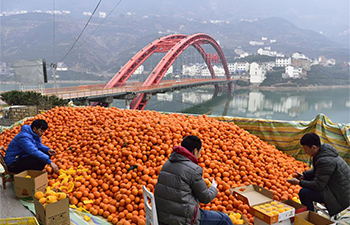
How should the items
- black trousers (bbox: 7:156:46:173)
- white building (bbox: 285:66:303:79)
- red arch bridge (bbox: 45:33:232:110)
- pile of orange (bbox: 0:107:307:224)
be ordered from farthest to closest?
white building (bbox: 285:66:303:79)
red arch bridge (bbox: 45:33:232:110)
black trousers (bbox: 7:156:46:173)
pile of orange (bbox: 0:107:307:224)

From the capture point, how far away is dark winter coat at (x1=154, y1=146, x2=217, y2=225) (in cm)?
210

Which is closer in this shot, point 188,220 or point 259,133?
point 188,220

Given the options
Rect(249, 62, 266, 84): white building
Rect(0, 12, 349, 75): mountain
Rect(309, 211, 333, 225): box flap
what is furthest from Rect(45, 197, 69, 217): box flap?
Rect(249, 62, 266, 84): white building

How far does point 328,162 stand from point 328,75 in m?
80.5

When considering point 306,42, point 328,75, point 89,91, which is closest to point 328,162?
point 89,91

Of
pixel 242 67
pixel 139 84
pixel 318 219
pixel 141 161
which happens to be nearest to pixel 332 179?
pixel 318 219

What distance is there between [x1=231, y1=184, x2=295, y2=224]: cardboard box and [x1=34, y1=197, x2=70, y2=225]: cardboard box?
1.69m

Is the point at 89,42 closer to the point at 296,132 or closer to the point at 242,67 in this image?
the point at 242,67

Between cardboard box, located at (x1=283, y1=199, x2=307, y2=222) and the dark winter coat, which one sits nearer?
the dark winter coat

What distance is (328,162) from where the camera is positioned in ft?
8.31

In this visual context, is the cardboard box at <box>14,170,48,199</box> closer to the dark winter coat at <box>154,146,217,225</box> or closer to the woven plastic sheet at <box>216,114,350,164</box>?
the dark winter coat at <box>154,146,217,225</box>

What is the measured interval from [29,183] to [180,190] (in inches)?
84.1

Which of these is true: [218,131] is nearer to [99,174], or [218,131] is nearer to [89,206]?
[99,174]

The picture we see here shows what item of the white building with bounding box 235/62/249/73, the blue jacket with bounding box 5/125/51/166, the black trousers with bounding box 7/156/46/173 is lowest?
the black trousers with bounding box 7/156/46/173
